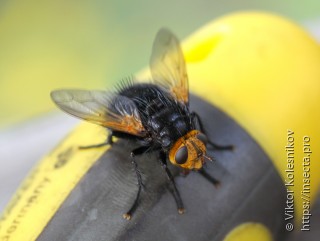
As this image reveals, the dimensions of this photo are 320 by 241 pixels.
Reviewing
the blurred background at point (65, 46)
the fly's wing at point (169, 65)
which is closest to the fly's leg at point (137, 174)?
the fly's wing at point (169, 65)

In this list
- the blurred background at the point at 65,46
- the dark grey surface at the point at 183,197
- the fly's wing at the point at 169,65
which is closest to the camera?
the dark grey surface at the point at 183,197

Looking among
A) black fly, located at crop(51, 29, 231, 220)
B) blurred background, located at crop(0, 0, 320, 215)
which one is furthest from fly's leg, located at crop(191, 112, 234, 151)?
blurred background, located at crop(0, 0, 320, 215)

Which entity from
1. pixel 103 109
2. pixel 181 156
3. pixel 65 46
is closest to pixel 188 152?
pixel 181 156

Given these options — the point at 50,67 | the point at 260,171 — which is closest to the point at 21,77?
the point at 50,67

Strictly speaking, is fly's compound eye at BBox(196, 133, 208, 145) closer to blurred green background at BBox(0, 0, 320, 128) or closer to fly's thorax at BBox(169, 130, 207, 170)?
fly's thorax at BBox(169, 130, 207, 170)

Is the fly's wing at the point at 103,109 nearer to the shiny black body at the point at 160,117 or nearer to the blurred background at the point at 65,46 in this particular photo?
Answer: the shiny black body at the point at 160,117

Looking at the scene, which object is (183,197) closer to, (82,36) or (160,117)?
(160,117)
